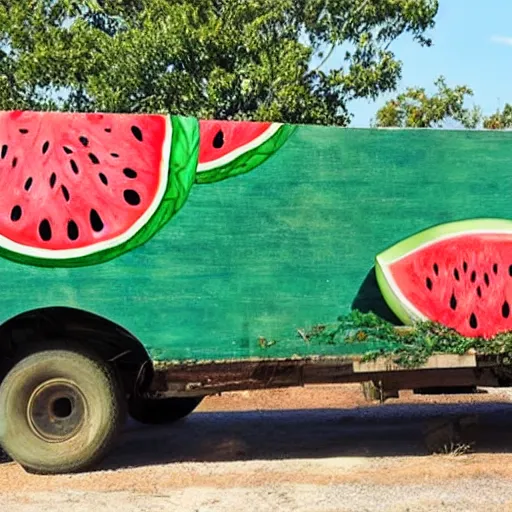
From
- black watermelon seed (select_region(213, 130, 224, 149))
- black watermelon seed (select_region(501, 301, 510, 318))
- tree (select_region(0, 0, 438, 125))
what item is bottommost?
black watermelon seed (select_region(501, 301, 510, 318))

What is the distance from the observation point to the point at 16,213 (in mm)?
7199

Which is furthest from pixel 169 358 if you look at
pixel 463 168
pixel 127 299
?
pixel 463 168

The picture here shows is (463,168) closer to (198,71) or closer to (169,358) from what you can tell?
(169,358)

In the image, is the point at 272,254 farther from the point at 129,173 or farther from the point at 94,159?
the point at 94,159

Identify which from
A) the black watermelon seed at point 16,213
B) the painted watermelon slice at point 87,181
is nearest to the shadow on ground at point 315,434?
the painted watermelon slice at point 87,181

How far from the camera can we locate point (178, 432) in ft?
31.6

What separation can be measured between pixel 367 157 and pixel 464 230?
39.2 inches

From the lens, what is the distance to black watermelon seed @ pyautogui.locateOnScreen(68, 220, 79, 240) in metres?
7.22

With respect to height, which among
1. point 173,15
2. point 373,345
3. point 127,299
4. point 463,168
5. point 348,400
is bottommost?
point 348,400

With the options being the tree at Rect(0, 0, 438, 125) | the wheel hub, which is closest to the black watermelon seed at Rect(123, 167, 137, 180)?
the wheel hub

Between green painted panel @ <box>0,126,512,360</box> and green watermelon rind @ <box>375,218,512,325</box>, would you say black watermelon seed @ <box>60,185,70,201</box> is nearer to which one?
green painted panel @ <box>0,126,512,360</box>

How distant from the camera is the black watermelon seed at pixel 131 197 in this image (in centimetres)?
729

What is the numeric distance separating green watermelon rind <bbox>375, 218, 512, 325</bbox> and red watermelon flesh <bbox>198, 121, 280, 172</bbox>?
1.36 metres

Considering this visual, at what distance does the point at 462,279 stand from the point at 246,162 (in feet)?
6.54
